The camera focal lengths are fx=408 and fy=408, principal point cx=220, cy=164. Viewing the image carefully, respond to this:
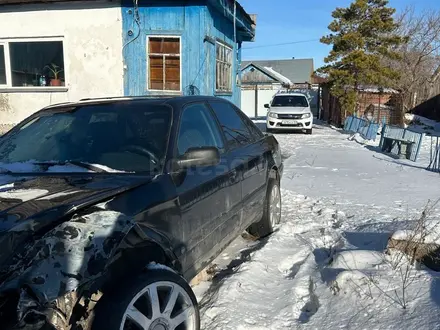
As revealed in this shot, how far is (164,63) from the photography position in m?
10.3

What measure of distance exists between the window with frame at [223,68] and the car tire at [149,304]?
9.34 meters

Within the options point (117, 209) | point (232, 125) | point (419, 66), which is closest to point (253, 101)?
point (419, 66)

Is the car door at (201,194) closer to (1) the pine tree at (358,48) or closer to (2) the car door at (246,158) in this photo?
(2) the car door at (246,158)

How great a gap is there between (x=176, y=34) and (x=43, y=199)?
861cm

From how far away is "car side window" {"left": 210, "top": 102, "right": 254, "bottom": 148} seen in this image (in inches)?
150

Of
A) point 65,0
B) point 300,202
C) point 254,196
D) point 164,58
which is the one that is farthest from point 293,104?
point 254,196

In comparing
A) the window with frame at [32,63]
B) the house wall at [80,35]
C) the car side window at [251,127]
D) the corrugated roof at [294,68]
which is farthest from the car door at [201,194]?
the corrugated roof at [294,68]

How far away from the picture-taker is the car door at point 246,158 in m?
3.77

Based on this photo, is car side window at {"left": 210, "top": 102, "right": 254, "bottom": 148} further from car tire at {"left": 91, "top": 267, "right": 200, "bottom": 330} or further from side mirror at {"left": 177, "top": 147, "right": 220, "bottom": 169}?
car tire at {"left": 91, "top": 267, "right": 200, "bottom": 330}

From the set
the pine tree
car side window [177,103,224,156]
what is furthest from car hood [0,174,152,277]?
the pine tree

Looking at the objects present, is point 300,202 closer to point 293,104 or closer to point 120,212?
point 120,212

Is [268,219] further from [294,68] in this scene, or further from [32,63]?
[294,68]

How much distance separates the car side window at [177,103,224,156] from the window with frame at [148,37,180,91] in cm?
697

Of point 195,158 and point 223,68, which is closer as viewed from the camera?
point 195,158
